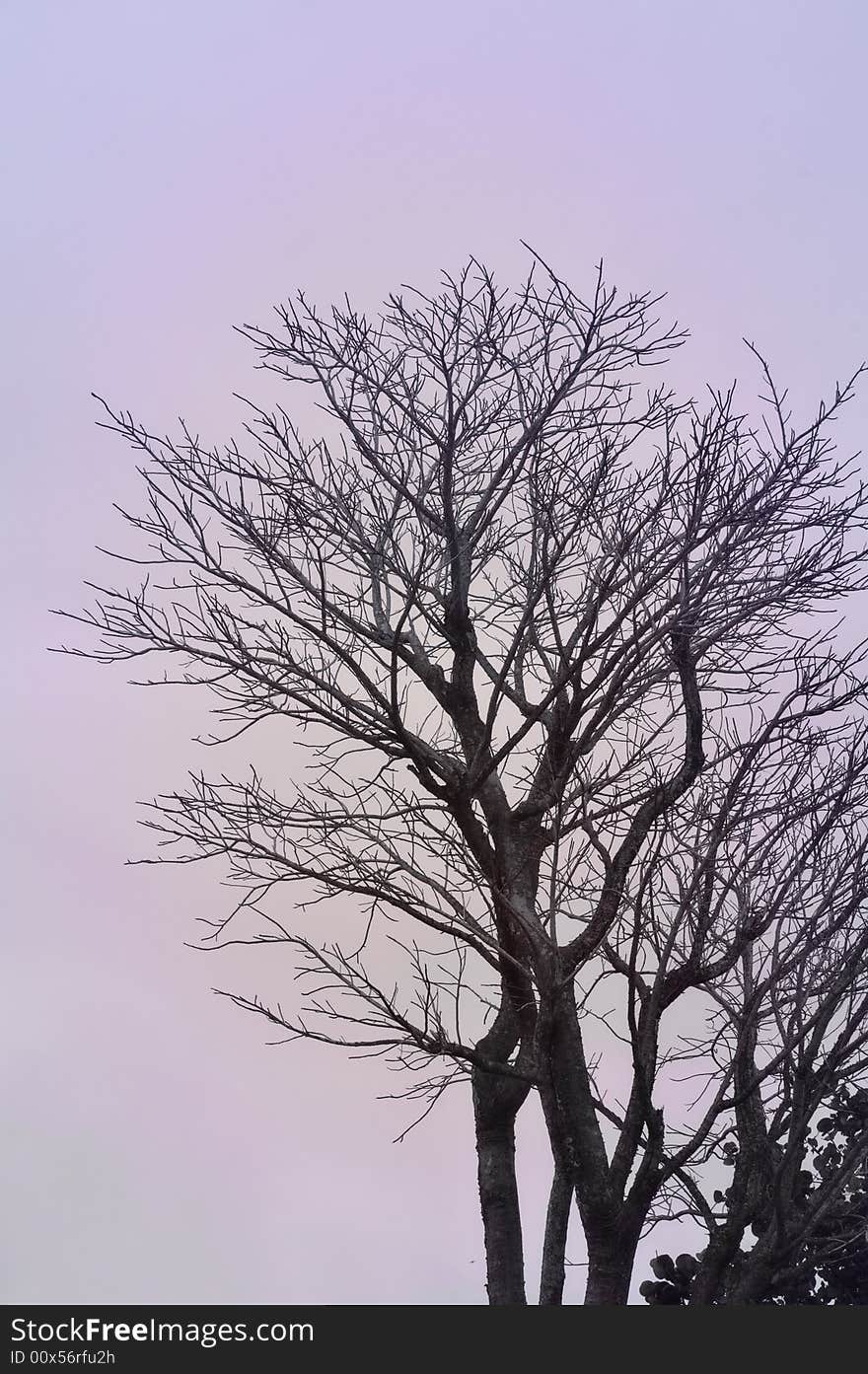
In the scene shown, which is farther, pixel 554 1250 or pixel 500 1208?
pixel 554 1250

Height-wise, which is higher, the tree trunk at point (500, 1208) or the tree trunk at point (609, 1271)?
the tree trunk at point (500, 1208)

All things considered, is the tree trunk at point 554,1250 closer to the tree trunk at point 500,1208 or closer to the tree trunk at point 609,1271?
the tree trunk at point 500,1208

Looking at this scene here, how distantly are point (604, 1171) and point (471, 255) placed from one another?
368 centimetres

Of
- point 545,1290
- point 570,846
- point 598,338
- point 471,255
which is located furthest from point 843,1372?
point 471,255

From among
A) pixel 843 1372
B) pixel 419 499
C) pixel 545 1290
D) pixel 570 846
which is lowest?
pixel 843 1372

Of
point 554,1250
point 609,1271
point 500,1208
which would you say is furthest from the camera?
point 554,1250

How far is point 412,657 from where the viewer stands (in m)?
5.70

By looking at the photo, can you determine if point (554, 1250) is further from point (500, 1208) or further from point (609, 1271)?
point (609, 1271)

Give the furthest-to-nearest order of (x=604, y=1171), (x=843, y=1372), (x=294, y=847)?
(x=294, y=847) < (x=604, y=1171) < (x=843, y=1372)

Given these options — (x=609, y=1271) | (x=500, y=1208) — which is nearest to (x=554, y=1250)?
(x=500, y=1208)

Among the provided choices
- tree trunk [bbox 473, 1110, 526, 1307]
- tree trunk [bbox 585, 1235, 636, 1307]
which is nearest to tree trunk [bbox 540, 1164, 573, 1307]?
tree trunk [bbox 473, 1110, 526, 1307]

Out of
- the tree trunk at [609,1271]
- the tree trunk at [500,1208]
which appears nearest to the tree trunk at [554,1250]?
the tree trunk at [500,1208]

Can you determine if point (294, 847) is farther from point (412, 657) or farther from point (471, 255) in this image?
point (471, 255)

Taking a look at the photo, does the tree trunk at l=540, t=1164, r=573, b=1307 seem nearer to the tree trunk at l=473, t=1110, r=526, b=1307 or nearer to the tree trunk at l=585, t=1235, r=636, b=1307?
the tree trunk at l=473, t=1110, r=526, b=1307
